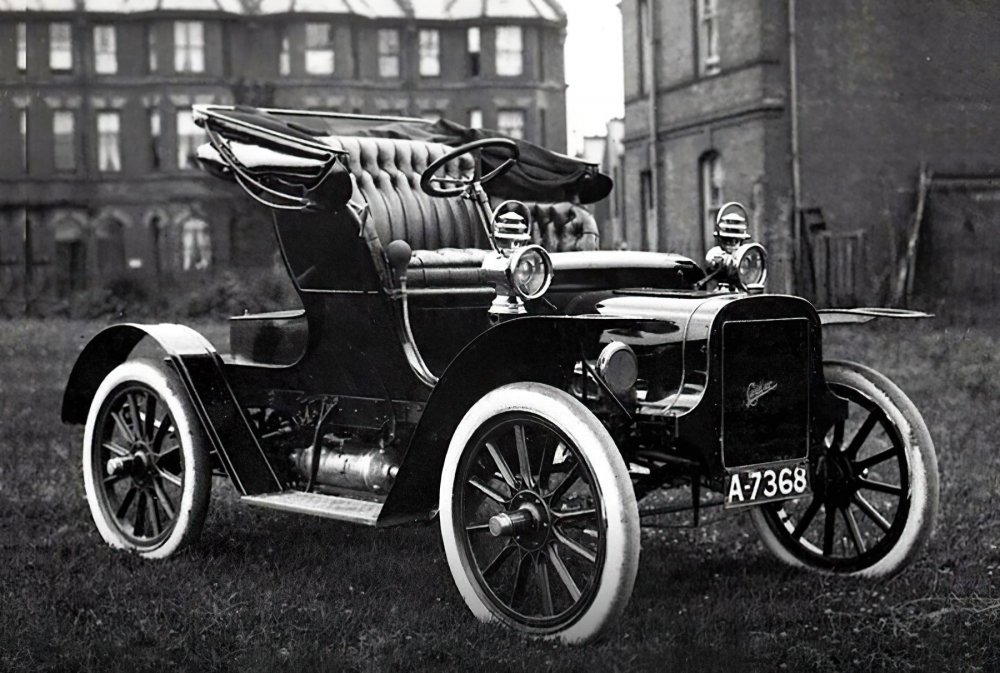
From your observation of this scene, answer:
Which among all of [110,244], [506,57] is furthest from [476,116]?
[110,244]

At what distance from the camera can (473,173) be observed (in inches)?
215

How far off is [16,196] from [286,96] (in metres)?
4.85

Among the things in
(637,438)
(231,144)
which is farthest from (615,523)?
(231,144)

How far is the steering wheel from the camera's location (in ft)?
14.6

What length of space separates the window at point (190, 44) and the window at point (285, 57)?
1.43m

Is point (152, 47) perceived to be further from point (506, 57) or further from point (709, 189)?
point (709, 189)

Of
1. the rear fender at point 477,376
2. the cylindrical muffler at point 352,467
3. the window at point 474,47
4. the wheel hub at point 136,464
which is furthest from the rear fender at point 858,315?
the window at point 474,47

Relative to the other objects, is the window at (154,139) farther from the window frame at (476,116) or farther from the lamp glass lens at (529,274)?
the lamp glass lens at (529,274)

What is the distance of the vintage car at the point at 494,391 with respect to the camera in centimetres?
375

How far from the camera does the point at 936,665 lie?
11.4ft

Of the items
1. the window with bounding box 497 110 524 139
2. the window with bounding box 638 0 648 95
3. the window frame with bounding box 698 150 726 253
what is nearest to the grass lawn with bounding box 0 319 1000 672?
the window frame with bounding box 698 150 726 253

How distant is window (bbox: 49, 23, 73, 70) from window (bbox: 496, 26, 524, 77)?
6475mm

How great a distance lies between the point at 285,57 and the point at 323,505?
1701 centimetres

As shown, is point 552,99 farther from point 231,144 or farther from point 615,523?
point 615,523
